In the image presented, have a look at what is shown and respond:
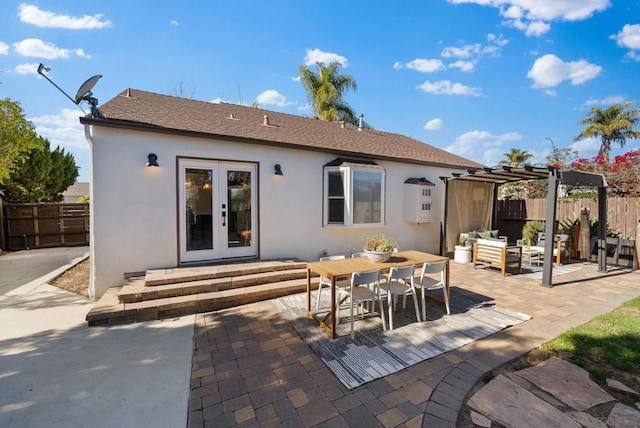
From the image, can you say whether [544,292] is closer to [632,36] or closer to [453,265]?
[453,265]

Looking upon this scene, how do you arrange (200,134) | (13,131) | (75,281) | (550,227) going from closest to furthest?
(200,134) < (550,227) < (75,281) < (13,131)

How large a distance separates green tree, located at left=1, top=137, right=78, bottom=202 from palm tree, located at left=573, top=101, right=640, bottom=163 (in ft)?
117

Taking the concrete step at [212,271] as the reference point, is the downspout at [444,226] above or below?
above

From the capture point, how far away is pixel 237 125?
761 centimetres

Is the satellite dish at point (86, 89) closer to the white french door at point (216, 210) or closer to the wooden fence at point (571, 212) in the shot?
the white french door at point (216, 210)

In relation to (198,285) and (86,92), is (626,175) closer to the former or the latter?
(198,285)

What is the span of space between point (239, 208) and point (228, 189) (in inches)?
21.2

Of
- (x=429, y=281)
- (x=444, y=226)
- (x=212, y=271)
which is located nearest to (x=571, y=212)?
(x=444, y=226)

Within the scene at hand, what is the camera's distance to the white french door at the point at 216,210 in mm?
6289

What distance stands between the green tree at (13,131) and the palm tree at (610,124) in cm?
3170

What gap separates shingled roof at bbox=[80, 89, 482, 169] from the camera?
606 cm

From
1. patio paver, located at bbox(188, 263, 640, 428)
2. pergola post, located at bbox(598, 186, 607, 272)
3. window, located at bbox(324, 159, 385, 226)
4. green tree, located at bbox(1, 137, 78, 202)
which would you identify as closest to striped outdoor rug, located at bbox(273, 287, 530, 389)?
patio paver, located at bbox(188, 263, 640, 428)

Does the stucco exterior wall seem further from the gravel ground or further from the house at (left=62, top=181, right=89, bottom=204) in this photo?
the house at (left=62, top=181, right=89, bottom=204)

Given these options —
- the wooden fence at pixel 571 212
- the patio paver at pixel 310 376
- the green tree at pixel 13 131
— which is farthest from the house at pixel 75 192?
the wooden fence at pixel 571 212
